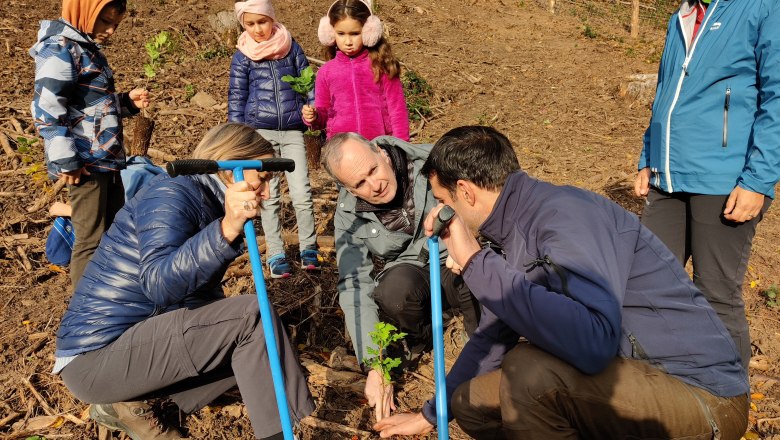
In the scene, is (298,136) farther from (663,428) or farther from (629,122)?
(629,122)

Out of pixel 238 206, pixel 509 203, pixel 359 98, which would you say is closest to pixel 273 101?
pixel 359 98

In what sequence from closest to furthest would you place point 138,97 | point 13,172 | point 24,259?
point 138,97 → point 24,259 → point 13,172

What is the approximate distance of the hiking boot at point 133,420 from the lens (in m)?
2.97

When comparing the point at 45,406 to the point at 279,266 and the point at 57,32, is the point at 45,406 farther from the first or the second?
the point at 57,32

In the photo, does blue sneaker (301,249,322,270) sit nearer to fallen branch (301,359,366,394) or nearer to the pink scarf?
fallen branch (301,359,366,394)

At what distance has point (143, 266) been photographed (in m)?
2.54

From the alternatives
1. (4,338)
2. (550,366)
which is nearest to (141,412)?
(4,338)

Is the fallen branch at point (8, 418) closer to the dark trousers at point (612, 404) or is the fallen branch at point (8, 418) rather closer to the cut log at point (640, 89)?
the dark trousers at point (612, 404)

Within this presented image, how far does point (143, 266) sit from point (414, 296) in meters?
1.63

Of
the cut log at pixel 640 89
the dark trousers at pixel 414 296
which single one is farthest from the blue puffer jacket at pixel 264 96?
the cut log at pixel 640 89

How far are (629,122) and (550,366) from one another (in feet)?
25.7

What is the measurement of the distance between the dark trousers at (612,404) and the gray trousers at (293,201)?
285cm

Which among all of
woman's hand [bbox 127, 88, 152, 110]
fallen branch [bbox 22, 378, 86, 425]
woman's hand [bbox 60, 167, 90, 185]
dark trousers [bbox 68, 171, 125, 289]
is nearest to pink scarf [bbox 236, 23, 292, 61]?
woman's hand [bbox 127, 88, 152, 110]

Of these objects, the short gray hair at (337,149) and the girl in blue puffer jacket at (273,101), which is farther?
the girl in blue puffer jacket at (273,101)
